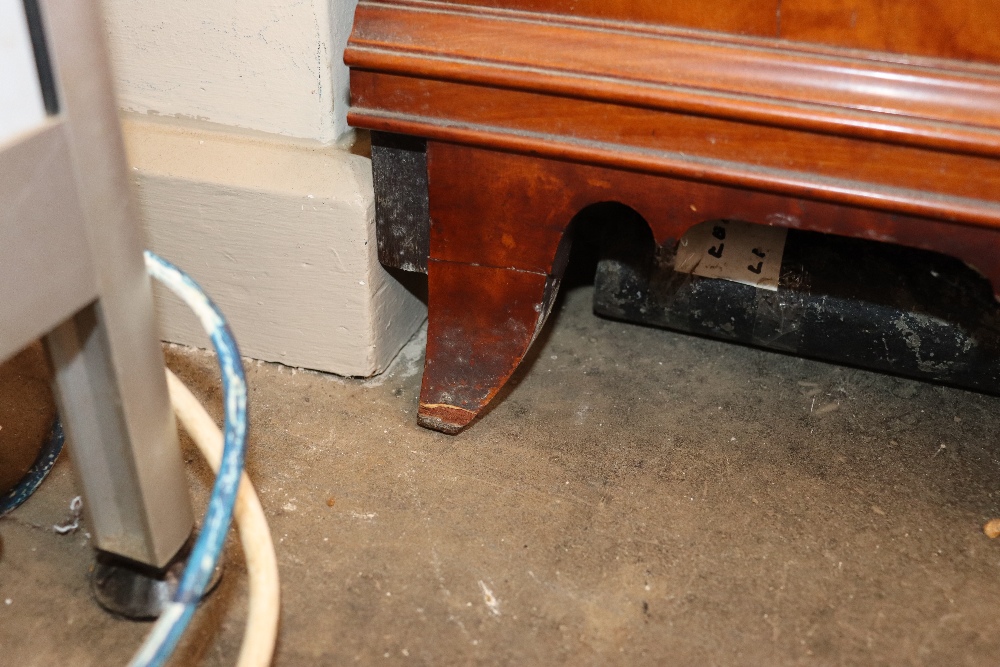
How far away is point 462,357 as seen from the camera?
96cm

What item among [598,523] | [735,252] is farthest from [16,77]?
A: [735,252]

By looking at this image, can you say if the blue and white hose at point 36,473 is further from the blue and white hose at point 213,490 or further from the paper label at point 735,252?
the paper label at point 735,252

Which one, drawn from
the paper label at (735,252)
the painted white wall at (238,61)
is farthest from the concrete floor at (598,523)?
the painted white wall at (238,61)

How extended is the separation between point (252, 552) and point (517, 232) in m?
0.40

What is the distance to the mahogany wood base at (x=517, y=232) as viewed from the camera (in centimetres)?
73

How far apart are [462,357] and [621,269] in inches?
10.4

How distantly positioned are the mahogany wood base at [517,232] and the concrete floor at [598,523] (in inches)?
4.0

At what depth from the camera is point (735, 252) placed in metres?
1.02

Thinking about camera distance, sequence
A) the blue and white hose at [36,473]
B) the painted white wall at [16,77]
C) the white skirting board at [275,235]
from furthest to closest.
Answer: the white skirting board at [275,235]
the blue and white hose at [36,473]
the painted white wall at [16,77]

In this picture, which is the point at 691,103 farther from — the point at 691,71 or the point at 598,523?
the point at 598,523

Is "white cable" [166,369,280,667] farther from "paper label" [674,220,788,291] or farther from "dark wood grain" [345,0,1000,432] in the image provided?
"paper label" [674,220,788,291]

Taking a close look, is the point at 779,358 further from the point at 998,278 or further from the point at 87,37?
the point at 87,37

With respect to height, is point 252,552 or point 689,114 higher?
point 689,114

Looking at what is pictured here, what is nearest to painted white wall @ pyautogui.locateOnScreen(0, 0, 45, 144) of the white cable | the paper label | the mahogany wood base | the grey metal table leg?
the grey metal table leg
